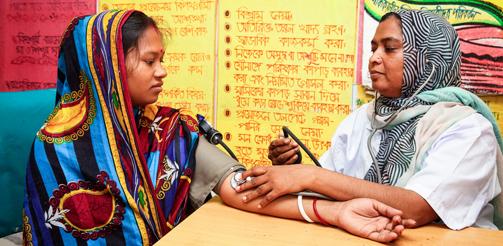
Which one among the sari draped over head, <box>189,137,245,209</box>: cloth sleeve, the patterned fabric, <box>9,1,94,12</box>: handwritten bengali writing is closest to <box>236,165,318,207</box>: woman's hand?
<box>189,137,245,209</box>: cloth sleeve

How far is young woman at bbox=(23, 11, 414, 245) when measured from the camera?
1233mm

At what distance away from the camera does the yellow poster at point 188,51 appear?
6.94 ft

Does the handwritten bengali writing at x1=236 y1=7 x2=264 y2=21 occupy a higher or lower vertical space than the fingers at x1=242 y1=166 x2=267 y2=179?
higher

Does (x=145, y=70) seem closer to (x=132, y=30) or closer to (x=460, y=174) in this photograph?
(x=132, y=30)

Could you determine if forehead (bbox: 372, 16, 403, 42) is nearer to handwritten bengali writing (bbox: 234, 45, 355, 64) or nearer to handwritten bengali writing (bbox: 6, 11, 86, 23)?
handwritten bengali writing (bbox: 234, 45, 355, 64)

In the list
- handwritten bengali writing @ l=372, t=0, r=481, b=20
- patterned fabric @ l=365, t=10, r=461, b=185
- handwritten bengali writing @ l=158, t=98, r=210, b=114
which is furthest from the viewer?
handwritten bengali writing @ l=158, t=98, r=210, b=114

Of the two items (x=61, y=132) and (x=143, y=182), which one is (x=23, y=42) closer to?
(x=61, y=132)

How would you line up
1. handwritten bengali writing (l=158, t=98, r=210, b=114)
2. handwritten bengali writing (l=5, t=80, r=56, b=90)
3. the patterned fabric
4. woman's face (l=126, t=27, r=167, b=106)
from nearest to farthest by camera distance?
woman's face (l=126, t=27, r=167, b=106) < the patterned fabric < handwritten bengali writing (l=158, t=98, r=210, b=114) < handwritten bengali writing (l=5, t=80, r=56, b=90)

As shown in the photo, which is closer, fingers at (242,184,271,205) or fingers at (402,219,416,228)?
Result: fingers at (402,219,416,228)

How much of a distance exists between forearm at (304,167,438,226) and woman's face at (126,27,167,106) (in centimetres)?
52

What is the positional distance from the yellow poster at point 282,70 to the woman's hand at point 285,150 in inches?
20.3

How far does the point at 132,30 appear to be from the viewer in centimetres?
133

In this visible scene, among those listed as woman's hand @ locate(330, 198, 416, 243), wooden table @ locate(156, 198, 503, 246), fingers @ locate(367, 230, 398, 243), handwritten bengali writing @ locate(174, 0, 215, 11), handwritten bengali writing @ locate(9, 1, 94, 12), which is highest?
handwritten bengali writing @ locate(9, 1, 94, 12)

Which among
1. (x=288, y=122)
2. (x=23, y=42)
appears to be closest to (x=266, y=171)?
(x=288, y=122)
